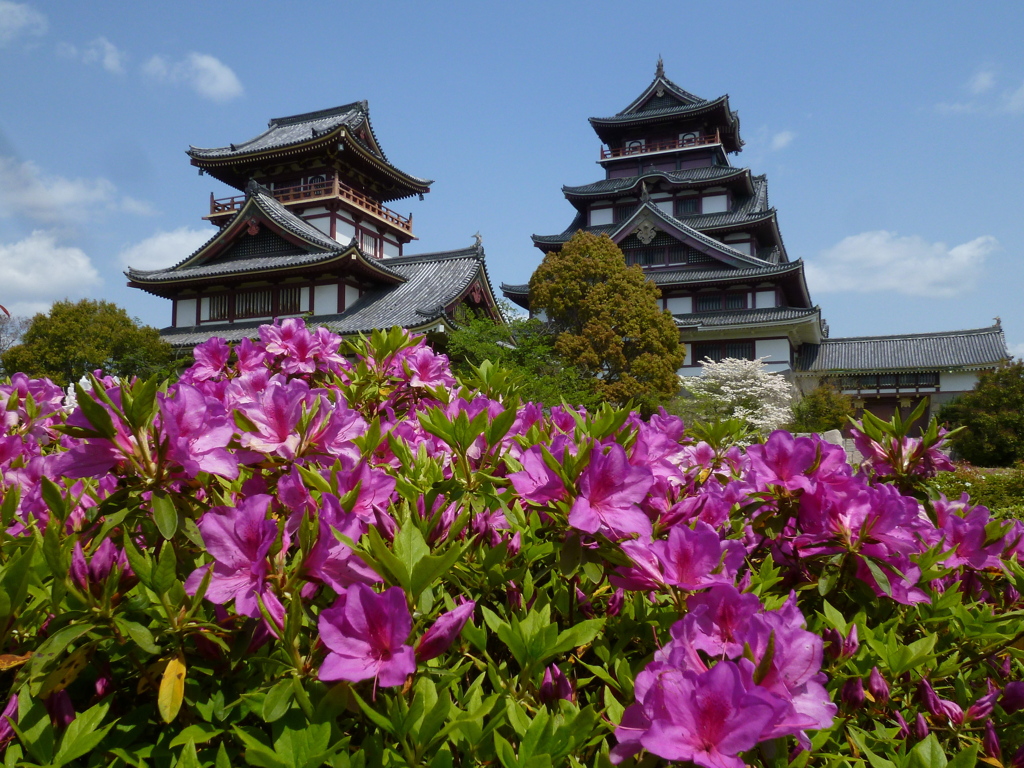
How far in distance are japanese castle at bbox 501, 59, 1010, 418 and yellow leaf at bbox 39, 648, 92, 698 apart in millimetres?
25035

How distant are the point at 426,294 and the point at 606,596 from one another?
20165 mm

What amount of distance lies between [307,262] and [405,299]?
2990mm

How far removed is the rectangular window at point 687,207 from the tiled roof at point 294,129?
12757mm

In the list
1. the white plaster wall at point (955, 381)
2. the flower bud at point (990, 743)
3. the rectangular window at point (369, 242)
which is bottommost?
the flower bud at point (990, 743)

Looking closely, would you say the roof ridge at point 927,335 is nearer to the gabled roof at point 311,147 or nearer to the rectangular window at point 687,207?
the rectangular window at point 687,207

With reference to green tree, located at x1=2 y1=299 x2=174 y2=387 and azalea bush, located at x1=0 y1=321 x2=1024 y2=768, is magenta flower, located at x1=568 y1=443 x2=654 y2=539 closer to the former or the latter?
→ azalea bush, located at x1=0 y1=321 x2=1024 y2=768

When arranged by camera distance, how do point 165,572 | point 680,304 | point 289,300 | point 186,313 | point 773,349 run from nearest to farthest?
point 165,572 → point 289,300 → point 186,313 → point 773,349 → point 680,304

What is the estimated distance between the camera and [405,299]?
20953 millimetres

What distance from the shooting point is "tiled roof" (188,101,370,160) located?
2517 cm

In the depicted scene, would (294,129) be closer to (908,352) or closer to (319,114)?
(319,114)

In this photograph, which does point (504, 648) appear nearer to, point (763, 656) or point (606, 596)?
point (606, 596)

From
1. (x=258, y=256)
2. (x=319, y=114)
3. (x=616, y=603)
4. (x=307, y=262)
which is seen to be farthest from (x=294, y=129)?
(x=616, y=603)

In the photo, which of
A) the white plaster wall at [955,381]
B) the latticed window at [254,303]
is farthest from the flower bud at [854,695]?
the white plaster wall at [955,381]

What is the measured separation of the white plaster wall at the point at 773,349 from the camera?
25.0 m
